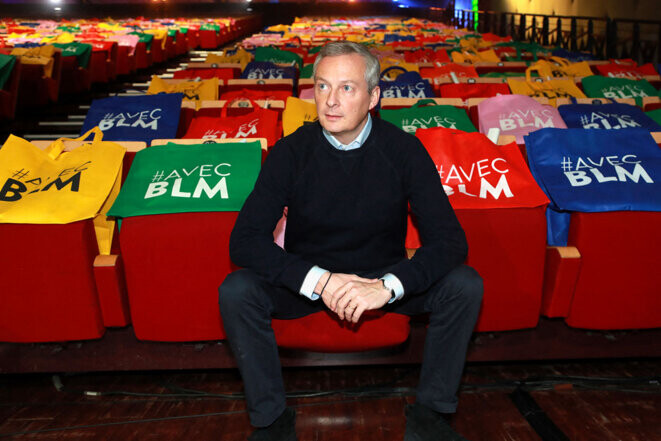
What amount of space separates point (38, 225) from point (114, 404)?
57 centimetres

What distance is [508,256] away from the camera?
1533 millimetres

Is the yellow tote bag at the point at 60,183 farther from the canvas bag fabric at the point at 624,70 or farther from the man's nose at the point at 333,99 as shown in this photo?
the canvas bag fabric at the point at 624,70

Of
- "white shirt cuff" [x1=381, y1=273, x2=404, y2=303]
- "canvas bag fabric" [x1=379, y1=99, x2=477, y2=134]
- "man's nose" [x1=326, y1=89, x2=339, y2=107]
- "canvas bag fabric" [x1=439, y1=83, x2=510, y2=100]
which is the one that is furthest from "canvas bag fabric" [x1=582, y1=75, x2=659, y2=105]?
"white shirt cuff" [x1=381, y1=273, x2=404, y2=303]

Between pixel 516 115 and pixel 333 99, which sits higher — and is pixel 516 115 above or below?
below

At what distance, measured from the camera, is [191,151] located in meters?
1.69

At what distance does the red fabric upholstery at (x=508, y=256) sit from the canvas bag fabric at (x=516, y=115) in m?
0.95

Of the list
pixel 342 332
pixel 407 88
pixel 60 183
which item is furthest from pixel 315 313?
pixel 407 88

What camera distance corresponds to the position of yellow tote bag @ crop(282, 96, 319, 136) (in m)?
2.45

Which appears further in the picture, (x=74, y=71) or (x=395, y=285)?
(x=74, y=71)

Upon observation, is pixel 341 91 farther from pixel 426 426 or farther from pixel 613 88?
pixel 613 88

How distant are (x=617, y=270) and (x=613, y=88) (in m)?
2.27

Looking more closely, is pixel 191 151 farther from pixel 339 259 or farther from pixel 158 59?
pixel 158 59

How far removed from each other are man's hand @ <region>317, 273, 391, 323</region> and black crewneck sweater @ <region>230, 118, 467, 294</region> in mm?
145

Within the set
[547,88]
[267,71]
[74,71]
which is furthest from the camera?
[74,71]
